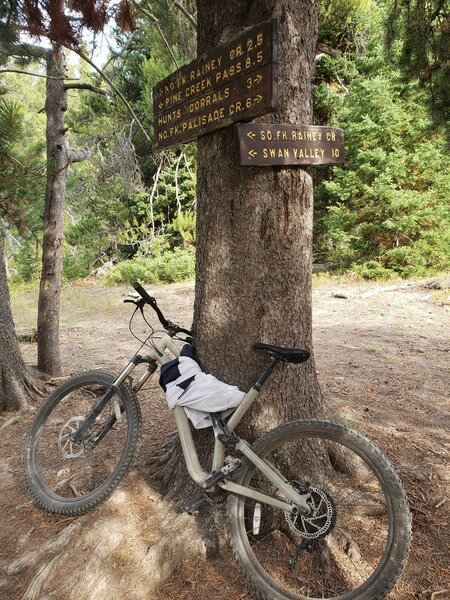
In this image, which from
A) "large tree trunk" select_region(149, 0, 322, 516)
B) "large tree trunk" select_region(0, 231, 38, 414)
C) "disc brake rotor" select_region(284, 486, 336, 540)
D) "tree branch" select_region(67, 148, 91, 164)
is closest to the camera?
"disc brake rotor" select_region(284, 486, 336, 540)

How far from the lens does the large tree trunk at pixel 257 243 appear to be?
2.14 metres

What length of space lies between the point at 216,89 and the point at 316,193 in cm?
1292

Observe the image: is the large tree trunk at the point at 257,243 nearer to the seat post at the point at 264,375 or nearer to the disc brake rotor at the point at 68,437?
the seat post at the point at 264,375

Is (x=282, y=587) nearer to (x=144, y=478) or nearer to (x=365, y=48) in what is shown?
(x=144, y=478)

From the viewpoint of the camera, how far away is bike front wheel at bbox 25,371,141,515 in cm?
246

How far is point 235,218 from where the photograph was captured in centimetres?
222

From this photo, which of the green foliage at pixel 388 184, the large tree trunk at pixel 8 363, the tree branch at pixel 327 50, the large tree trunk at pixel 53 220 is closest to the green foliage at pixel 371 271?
the green foliage at pixel 388 184

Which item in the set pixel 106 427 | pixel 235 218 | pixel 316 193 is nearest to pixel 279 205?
pixel 235 218

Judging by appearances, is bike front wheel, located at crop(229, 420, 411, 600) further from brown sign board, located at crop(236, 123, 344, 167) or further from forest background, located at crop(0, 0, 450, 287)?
forest background, located at crop(0, 0, 450, 287)

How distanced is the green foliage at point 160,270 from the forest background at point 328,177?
0.04 metres

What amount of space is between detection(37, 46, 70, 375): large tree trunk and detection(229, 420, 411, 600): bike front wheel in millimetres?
3495

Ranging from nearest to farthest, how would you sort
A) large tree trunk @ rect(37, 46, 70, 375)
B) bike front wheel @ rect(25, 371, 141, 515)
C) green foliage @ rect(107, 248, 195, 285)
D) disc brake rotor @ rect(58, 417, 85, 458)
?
1. bike front wheel @ rect(25, 371, 141, 515)
2. disc brake rotor @ rect(58, 417, 85, 458)
3. large tree trunk @ rect(37, 46, 70, 375)
4. green foliage @ rect(107, 248, 195, 285)

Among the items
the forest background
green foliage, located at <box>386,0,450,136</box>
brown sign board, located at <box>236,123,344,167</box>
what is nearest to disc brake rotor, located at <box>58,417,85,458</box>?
brown sign board, located at <box>236,123,344,167</box>

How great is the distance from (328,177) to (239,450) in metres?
14.4
